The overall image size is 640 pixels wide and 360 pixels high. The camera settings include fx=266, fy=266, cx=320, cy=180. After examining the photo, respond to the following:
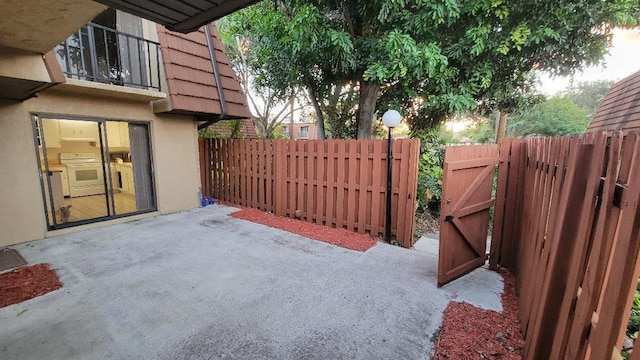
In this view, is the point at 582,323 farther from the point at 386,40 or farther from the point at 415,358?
the point at 386,40

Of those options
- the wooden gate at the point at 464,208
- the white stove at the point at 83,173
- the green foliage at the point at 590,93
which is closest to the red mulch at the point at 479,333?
the wooden gate at the point at 464,208

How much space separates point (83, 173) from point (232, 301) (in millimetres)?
8514

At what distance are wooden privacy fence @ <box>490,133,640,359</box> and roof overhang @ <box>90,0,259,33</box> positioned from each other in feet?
6.85

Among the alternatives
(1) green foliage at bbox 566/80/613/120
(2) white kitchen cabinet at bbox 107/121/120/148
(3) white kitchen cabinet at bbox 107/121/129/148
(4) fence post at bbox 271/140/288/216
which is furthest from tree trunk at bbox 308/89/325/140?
(1) green foliage at bbox 566/80/613/120

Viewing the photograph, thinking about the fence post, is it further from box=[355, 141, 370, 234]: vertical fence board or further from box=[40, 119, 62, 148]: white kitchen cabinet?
box=[40, 119, 62, 148]: white kitchen cabinet

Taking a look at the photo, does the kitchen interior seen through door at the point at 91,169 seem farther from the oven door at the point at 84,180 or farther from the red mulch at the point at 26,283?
the red mulch at the point at 26,283

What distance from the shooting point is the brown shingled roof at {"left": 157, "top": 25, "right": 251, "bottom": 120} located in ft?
19.1

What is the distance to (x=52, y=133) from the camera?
7.59 meters

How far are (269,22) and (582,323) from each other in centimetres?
757

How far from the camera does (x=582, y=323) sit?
117cm

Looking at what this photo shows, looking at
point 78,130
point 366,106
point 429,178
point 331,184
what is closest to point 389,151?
point 331,184

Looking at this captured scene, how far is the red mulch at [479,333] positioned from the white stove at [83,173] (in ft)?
30.8

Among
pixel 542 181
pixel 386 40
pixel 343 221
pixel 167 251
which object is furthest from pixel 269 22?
pixel 542 181

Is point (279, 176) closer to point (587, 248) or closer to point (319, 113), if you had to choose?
point (319, 113)
